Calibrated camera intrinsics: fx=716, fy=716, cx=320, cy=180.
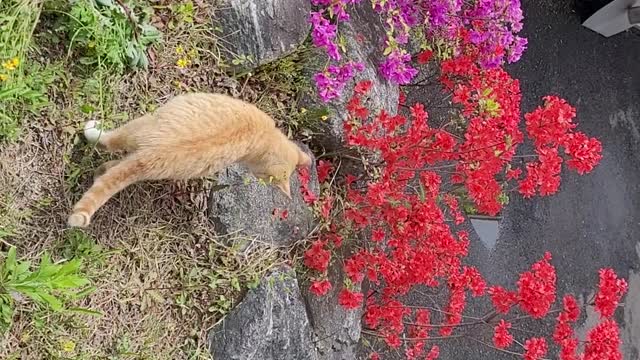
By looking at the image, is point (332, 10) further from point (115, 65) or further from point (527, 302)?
point (527, 302)

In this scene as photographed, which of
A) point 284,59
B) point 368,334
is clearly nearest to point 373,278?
point 368,334

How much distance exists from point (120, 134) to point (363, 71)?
1385mm

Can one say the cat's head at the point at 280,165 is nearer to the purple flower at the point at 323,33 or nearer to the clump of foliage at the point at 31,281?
the purple flower at the point at 323,33

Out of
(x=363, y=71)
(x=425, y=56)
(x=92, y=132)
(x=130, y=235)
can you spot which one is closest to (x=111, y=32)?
(x=92, y=132)

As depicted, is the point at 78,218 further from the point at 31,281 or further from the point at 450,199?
the point at 450,199

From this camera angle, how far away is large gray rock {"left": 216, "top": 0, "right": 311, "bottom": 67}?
287 centimetres

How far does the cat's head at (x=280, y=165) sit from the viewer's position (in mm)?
2559

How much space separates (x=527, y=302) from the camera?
3.00 metres

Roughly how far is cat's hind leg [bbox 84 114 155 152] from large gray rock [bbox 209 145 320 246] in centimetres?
61

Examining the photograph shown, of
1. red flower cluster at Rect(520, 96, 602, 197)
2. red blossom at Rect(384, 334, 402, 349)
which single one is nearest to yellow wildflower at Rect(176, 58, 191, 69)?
red flower cluster at Rect(520, 96, 602, 197)

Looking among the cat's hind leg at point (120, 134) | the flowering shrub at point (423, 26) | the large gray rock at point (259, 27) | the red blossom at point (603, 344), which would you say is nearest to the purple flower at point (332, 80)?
the flowering shrub at point (423, 26)

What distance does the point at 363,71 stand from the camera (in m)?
3.29

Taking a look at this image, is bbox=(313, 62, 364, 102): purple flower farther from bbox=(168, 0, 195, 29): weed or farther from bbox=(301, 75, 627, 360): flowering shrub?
bbox=(168, 0, 195, 29): weed

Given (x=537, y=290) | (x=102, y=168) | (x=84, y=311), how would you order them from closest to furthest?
(x=84, y=311) < (x=102, y=168) < (x=537, y=290)
